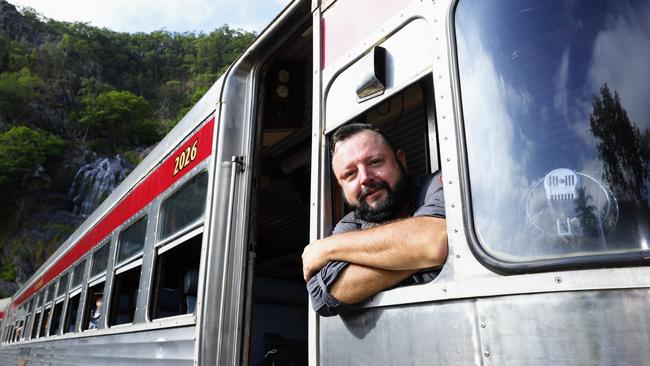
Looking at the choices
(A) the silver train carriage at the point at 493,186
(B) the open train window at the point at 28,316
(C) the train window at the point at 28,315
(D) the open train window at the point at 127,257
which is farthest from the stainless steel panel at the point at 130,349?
(C) the train window at the point at 28,315

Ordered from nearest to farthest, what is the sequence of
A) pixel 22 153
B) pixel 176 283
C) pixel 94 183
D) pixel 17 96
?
pixel 176 283
pixel 94 183
pixel 22 153
pixel 17 96

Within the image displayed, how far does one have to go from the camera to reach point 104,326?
389 cm

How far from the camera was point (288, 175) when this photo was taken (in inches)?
163

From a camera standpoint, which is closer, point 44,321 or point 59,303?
point 59,303

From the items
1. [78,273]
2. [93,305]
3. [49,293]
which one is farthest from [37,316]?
[93,305]

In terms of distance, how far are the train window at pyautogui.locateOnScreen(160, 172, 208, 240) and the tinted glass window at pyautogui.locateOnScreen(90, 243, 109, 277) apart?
58.9 inches

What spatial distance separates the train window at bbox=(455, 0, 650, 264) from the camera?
1.06 meters

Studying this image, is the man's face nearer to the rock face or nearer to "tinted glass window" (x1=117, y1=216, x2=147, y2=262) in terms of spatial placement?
"tinted glass window" (x1=117, y1=216, x2=147, y2=262)

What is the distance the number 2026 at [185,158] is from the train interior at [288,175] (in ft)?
1.55

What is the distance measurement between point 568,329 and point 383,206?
2.56 feet

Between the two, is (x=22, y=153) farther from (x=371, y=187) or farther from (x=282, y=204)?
(x=371, y=187)

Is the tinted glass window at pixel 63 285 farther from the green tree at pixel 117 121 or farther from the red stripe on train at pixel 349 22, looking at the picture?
the green tree at pixel 117 121

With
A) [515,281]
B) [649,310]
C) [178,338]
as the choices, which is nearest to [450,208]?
[515,281]

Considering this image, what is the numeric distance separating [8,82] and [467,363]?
53537mm
